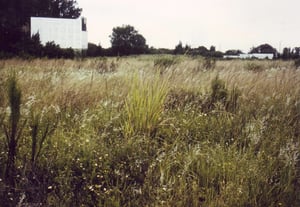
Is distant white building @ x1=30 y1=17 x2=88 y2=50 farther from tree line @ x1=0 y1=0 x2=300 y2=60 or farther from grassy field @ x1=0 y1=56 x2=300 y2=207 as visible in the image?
grassy field @ x1=0 y1=56 x2=300 y2=207

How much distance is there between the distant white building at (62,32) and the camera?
90.5ft

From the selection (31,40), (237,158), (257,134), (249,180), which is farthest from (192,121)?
(31,40)

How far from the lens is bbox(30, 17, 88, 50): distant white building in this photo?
90.5 feet

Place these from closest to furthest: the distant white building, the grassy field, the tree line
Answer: the grassy field → the tree line → the distant white building

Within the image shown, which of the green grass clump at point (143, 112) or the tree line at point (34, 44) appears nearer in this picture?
the green grass clump at point (143, 112)

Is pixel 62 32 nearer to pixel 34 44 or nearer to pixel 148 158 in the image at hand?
pixel 34 44

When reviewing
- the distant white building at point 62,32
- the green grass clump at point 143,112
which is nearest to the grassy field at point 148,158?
the green grass clump at point 143,112

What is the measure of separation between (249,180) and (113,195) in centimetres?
91

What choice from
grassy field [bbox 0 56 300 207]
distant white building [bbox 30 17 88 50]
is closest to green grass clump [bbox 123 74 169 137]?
grassy field [bbox 0 56 300 207]

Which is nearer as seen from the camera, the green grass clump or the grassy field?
the grassy field

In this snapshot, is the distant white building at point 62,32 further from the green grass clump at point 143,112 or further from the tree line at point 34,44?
the green grass clump at point 143,112

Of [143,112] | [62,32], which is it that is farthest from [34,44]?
[143,112]

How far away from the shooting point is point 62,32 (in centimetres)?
2888

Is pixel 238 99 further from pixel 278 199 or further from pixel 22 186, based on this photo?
pixel 22 186
